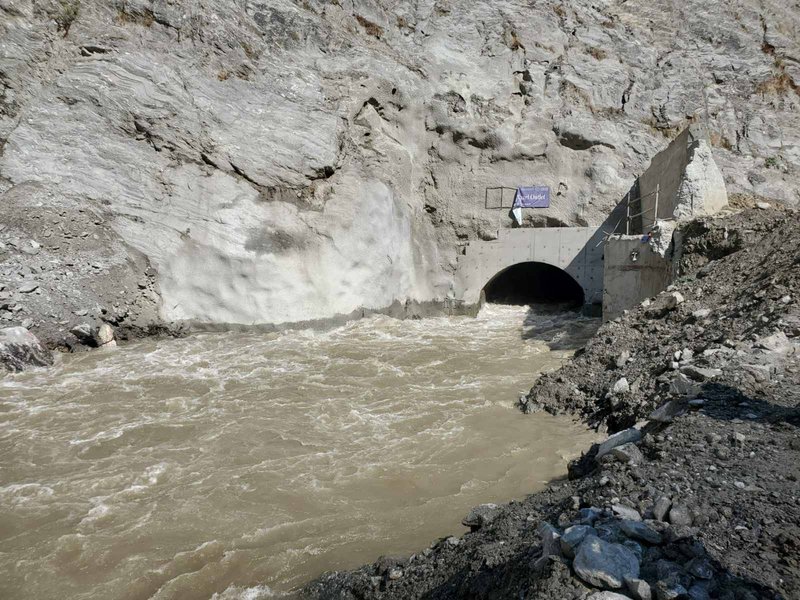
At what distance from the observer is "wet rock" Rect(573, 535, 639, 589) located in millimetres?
2223

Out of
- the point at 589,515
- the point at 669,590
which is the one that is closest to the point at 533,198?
the point at 589,515

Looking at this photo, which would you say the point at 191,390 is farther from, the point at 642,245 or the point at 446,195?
the point at 446,195

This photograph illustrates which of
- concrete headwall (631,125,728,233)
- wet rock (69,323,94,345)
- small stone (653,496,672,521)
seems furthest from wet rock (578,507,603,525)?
wet rock (69,323,94,345)

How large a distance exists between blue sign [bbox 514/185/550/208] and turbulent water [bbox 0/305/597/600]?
850 cm

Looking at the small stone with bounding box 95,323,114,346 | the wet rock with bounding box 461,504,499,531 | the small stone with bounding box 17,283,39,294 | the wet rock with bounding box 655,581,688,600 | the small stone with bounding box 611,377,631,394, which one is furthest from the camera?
the small stone with bounding box 95,323,114,346

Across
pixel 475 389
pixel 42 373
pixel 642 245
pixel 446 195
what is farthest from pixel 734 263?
pixel 42 373

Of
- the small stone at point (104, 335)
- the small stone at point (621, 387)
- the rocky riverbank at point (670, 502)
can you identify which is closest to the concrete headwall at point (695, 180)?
the rocky riverbank at point (670, 502)

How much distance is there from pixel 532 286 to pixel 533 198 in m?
4.95

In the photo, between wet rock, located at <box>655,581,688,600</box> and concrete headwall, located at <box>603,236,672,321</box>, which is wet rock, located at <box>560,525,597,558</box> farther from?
concrete headwall, located at <box>603,236,672,321</box>

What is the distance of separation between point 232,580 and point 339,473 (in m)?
1.77

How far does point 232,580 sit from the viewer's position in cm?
362

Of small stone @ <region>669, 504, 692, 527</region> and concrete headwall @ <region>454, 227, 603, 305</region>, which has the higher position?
concrete headwall @ <region>454, 227, 603, 305</region>

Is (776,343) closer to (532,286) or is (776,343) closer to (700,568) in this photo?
(700,568)

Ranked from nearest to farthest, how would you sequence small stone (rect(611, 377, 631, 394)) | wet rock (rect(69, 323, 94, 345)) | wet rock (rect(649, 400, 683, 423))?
wet rock (rect(649, 400, 683, 423)) < small stone (rect(611, 377, 631, 394)) < wet rock (rect(69, 323, 94, 345))
